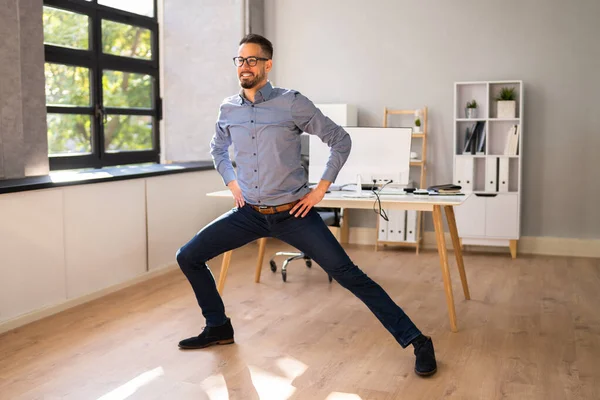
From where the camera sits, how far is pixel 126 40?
20.4 ft

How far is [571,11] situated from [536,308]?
3141 millimetres

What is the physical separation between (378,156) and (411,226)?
7.73 ft

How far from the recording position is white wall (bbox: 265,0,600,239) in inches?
255

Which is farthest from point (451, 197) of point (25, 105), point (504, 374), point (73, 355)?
point (25, 105)

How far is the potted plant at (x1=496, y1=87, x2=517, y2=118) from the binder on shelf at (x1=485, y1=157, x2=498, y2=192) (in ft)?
1.36

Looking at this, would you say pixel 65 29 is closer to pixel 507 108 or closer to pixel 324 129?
pixel 324 129

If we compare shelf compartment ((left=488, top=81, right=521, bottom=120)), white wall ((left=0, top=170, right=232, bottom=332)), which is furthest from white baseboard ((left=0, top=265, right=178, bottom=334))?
shelf compartment ((left=488, top=81, right=521, bottom=120))

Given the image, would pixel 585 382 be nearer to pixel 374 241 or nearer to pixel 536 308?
pixel 536 308

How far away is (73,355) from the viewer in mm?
3684

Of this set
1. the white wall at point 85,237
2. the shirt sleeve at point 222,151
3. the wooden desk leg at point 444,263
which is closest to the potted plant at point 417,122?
the white wall at point 85,237

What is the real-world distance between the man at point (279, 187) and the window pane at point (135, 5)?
113 inches

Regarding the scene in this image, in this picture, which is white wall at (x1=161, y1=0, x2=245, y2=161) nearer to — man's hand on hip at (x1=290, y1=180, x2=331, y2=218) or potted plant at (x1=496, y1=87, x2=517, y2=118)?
potted plant at (x1=496, y1=87, x2=517, y2=118)

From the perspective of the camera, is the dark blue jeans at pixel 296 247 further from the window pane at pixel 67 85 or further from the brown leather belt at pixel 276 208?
the window pane at pixel 67 85

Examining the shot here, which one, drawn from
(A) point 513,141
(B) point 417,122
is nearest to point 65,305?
A: (B) point 417,122
